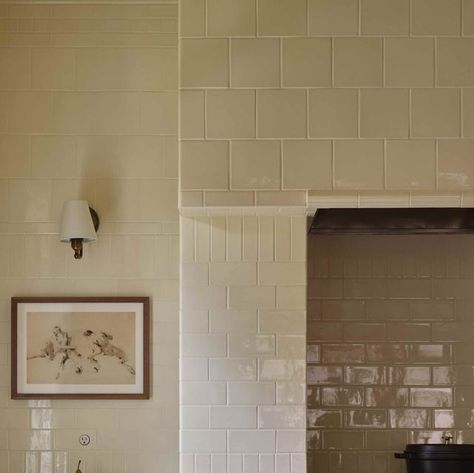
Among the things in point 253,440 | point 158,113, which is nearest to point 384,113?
point 253,440

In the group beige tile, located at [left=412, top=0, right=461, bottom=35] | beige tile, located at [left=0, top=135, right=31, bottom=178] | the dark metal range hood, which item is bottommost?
the dark metal range hood

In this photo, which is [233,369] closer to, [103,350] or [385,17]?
[385,17]

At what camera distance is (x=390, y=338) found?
323 cm

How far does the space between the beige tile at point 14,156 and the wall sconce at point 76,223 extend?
0.26m

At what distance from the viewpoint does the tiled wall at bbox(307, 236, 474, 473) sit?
3219mm

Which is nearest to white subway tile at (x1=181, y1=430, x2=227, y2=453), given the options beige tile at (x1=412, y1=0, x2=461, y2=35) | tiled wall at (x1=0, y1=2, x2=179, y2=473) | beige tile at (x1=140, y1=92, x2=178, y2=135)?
tiled wall at (x1=0, y1=2, x2=179, y2=473)

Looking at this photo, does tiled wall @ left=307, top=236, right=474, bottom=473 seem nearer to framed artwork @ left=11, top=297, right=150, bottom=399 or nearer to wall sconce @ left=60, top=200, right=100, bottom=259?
framed artwork @ left=11, top=297, right=150, bottom=399

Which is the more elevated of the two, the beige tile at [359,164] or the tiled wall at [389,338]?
the beige tile at [359,164]

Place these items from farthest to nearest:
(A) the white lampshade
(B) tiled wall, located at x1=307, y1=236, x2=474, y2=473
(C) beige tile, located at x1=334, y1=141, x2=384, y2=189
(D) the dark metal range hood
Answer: (A) the white lampshade → (B) tiled wall, located at x1=307, y1=236, x2=474, y2=473 → (D) the dark metal range hood → (C) beige tile, located at x1=334, y1=141, x2=384, y2=189

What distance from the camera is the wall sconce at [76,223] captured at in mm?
3461

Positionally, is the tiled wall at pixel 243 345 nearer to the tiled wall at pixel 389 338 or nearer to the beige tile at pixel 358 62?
the beige tile at pixel 358 62

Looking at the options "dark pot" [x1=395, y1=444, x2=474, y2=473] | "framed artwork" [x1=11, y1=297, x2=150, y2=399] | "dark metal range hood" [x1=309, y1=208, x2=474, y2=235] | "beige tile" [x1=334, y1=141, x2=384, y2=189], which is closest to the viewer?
"beige tile" [x1=334, y1=141, x2=384, y2=189]

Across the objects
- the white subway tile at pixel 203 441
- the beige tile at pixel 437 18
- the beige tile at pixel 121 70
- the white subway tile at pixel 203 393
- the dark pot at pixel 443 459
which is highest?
the beige tile at pixel 121 70

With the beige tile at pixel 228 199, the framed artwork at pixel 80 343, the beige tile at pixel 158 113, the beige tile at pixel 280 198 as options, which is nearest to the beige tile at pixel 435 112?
the beige tile at pixel 280 198
